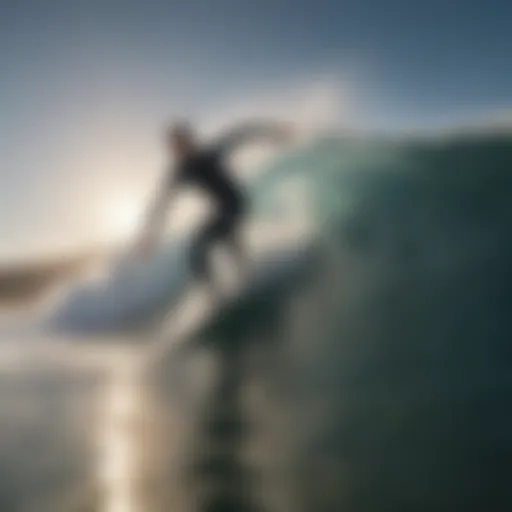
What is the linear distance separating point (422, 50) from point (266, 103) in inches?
16.5

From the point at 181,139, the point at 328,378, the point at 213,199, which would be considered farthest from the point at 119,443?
the point at 181,139

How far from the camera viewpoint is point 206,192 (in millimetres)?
1896

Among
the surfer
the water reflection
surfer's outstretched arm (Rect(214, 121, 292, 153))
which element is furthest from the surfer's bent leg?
the water reflection

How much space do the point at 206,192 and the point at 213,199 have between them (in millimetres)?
24

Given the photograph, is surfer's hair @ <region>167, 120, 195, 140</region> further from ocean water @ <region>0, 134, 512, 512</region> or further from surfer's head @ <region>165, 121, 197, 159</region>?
ocean water @ <region>0, 134, 512, 512</region>

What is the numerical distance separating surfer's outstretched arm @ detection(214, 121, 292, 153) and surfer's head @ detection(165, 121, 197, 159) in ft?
0.20

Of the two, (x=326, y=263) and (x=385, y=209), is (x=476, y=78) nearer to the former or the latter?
(x=385, y=209)

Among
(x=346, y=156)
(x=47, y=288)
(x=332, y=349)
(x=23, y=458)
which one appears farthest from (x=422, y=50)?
(x=23, y=458)

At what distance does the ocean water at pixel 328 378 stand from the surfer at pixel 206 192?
2.8 inches

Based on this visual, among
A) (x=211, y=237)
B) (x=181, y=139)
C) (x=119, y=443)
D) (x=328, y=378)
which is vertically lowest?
(x=119, y=443)

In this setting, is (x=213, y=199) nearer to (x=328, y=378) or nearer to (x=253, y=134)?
(x=253, y=134)

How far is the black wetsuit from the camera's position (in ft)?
6.20

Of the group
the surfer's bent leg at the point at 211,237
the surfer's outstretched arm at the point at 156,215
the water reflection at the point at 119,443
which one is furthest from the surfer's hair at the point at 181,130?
the water reflection at the point at 119,443

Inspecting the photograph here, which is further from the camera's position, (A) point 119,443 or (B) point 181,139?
(B) point 181,139
